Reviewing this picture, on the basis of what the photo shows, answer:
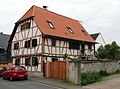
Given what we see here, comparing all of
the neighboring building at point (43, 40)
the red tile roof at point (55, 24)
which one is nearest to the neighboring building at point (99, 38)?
the red tile roof at point (55, 24)

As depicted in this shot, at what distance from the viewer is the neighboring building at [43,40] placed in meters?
28.9

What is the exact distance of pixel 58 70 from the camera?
23.9 m

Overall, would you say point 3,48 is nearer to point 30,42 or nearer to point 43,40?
point 30,42

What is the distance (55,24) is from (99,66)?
34.0ft

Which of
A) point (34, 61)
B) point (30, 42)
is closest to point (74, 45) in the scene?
point (30, 42)

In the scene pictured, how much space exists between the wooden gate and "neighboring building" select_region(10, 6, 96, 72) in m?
2.58

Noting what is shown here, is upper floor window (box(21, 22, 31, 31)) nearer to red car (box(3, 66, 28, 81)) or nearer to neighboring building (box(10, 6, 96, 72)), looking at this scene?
neighboring building (box(10, 6, 96, 72))

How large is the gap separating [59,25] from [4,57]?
15.1 metres

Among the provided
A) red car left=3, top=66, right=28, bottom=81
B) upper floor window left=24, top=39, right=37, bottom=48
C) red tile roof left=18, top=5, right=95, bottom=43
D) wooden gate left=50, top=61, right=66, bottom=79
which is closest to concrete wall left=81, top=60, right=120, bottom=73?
wooden gate left=50, top=61, right=66, bottom=79

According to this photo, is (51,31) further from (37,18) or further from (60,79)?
(60,79)

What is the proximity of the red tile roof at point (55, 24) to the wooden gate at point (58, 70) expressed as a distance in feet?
17.6

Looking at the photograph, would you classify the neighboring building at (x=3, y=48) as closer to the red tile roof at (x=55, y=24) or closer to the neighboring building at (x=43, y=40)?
the neighboring building at (x=43, y=40)

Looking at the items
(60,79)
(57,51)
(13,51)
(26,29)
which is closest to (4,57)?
(13,51)

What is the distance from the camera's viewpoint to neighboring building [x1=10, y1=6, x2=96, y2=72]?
28.9 meters
